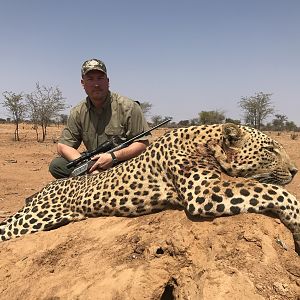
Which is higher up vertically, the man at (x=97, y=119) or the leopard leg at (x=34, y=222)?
the man at (x=97, y=119)

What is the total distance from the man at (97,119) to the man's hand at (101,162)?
561mm

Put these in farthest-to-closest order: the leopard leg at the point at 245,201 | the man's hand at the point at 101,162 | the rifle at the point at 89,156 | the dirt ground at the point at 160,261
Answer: the rifle at the point at 89,156
the man's hand at the point at 101,162
the leopard leg at the point at 245,201
the dirt ground at the point at 160,261

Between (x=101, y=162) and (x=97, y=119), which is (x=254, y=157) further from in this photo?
(x=97, y=119)

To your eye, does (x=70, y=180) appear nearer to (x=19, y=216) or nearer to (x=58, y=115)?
(x=19, y=216)

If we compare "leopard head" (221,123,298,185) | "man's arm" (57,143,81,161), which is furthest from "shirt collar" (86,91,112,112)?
"leopard head" (221,123,298,185)

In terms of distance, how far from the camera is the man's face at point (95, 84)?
244 inches

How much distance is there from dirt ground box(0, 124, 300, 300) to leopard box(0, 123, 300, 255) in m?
0.12

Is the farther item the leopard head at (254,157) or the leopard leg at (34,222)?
the leopard leg at (34,222)

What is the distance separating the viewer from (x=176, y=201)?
14.4 feet

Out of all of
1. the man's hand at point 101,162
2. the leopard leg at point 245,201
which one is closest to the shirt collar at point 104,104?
the man's hand at point 101,162

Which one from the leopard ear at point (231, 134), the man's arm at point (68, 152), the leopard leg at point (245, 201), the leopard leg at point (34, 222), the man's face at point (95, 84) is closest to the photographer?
the leopard leg at point (245, 201)

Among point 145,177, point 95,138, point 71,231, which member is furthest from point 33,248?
point 95,138

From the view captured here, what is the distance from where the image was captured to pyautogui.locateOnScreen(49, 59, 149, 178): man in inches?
245

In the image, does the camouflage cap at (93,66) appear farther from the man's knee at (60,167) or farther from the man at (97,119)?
the man's knee at (60,167)
